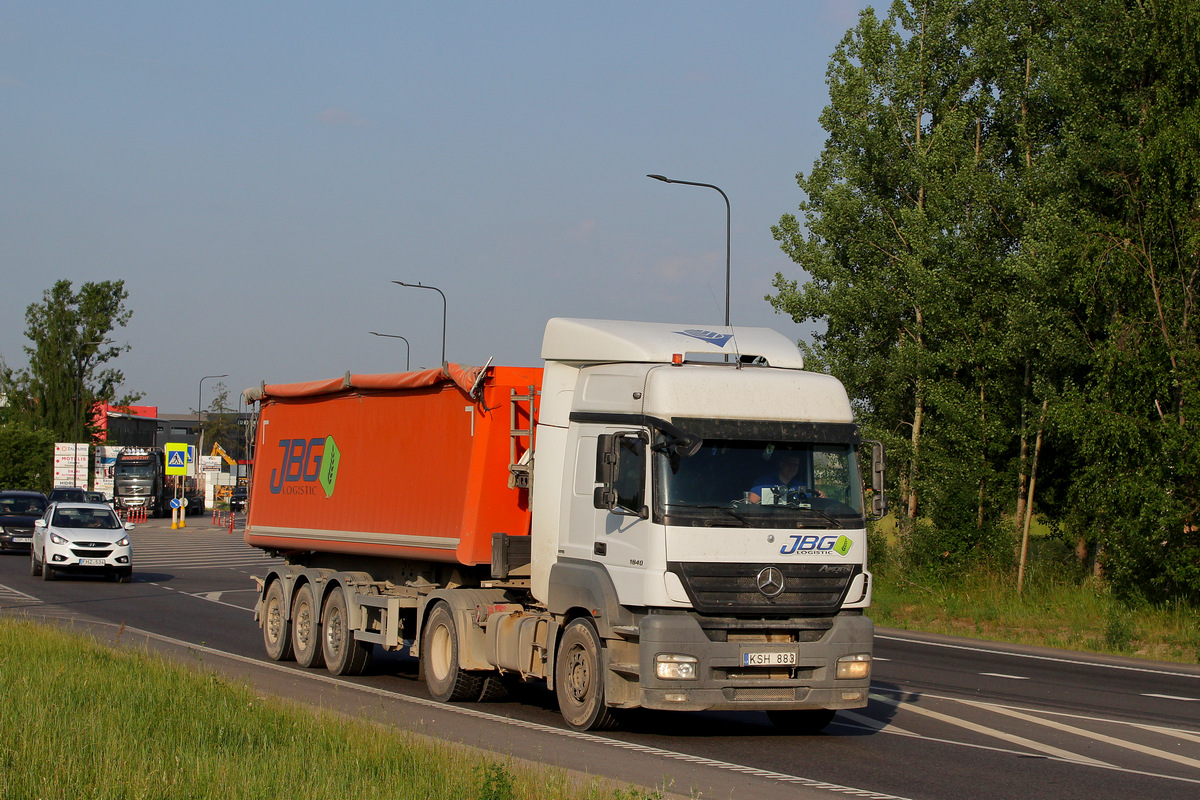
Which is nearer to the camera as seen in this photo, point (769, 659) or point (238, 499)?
point (769, 659)

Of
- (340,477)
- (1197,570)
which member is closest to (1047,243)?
(1197,570)

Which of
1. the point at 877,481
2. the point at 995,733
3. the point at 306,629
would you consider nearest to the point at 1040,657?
the point at 995,733

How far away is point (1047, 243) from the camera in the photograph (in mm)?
26172

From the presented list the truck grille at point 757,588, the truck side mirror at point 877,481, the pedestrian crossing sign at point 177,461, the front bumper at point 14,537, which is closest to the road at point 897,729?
the truck grille at point 757,588

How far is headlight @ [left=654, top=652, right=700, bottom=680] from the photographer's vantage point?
10828 mm

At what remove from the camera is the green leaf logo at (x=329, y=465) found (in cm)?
1709

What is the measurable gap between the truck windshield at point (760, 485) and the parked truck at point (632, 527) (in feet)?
0.06

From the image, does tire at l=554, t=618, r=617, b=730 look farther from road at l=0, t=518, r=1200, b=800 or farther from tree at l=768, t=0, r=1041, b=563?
tree at l=768, t=0, r=1041, b=563

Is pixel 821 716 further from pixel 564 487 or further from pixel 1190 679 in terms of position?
pixel 1190 679

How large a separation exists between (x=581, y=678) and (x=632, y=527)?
1.59 m

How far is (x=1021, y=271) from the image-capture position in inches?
1045

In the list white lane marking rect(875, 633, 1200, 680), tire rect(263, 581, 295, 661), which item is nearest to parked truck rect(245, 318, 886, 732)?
tire rect(263, 581, 295, 661)

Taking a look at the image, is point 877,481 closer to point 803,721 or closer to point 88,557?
point 803,721

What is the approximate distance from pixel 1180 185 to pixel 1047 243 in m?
3.41
